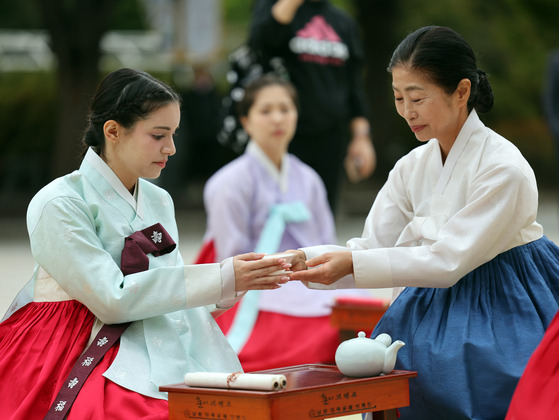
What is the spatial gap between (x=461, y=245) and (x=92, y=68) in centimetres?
862

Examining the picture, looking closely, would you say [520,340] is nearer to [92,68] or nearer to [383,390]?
[383,390]

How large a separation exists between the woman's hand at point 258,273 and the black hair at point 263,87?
2.41 meters

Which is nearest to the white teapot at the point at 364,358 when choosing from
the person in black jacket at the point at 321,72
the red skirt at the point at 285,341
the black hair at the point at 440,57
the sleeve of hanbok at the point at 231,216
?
the black hair at the point at 440,57

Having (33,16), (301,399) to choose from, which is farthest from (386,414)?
(33,16)

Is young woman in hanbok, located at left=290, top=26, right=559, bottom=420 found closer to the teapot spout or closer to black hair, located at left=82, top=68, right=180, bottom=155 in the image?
the teapot spout

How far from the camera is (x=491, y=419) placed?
2.67 m

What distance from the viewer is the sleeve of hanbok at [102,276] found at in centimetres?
267

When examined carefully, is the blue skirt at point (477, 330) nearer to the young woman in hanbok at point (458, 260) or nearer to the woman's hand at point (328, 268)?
the young woman in hanbok at point (458, 260)

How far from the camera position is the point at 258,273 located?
273 centimetres

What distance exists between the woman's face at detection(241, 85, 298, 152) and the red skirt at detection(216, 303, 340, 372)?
936 mm

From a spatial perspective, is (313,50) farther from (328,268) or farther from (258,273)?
(258,273)

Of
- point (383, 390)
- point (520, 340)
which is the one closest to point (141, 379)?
point (383, 390)

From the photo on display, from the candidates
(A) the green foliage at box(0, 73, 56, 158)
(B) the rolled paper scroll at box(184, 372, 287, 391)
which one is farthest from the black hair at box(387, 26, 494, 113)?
(A) the green foliage at box(0, 73, 56, 158)

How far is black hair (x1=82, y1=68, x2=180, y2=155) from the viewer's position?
282 centimetres
